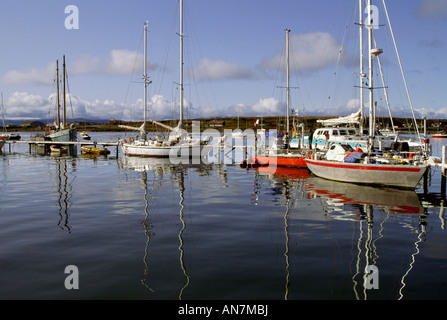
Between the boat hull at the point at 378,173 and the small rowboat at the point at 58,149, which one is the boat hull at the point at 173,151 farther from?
the boat hull at the point at 378,173

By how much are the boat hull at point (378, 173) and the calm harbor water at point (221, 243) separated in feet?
2.57

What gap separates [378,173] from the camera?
22.4m

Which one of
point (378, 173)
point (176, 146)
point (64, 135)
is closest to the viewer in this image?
point (378, 173)

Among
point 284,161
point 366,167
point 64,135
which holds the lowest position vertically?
point 284,161

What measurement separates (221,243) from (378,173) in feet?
46.8

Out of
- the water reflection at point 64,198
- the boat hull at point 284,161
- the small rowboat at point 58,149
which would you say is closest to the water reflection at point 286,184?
the boat hull at point 284,161

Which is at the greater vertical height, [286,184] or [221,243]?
[286,184]

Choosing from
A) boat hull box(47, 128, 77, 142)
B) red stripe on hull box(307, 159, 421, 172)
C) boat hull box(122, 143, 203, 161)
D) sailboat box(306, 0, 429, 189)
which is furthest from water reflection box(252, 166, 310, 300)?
boat hull box(47, 128, 77, 142)

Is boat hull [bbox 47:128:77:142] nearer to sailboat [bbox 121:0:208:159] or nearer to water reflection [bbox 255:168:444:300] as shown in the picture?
sailboat [bbox 121:0:208:159]

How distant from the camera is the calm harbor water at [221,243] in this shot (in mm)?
8289

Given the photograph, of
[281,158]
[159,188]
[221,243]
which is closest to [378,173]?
[281,158]

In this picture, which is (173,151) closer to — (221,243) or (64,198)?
(64,198)

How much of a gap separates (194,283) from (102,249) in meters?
3.71

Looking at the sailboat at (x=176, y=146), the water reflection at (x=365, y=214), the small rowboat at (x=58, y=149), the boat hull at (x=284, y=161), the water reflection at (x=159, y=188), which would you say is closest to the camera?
the water reflection at (x=159, y=188)
